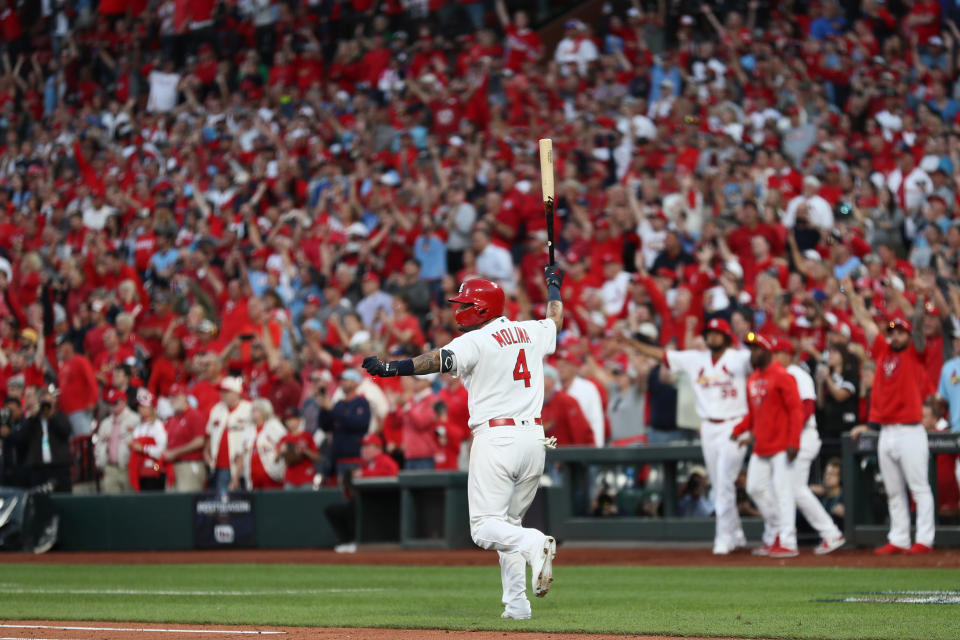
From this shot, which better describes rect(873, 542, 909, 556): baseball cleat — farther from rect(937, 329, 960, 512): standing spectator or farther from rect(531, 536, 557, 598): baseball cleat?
rect(531, 536, 557, 598): baseball cleat

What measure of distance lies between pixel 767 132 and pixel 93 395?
955 cm

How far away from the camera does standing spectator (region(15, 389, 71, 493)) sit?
18.6m

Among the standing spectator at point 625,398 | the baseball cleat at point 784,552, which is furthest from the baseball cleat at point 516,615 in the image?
the standing spectator at point 625,398

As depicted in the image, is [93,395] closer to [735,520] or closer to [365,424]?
[365,424]

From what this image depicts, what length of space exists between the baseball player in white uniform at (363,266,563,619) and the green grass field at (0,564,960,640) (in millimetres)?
463

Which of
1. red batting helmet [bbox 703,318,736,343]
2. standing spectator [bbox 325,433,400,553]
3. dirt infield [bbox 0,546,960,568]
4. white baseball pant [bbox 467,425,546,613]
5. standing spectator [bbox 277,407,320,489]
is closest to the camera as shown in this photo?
white baseball pant [bbox 467,425,546,613]

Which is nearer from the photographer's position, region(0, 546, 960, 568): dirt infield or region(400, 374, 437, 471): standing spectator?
region(0, 546, 960, 568): dirt infield

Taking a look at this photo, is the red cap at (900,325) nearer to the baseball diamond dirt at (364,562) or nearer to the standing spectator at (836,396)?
the standing spectator at (836,396)

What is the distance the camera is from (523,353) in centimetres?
848

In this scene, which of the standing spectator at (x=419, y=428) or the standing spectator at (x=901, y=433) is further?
the standing spectator at (x=419, y=428)

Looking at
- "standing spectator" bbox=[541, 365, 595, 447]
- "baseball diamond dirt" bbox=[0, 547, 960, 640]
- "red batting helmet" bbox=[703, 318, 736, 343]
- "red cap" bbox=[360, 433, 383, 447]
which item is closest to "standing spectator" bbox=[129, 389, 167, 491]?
"baseball diamond dirt" bbox=[0, 547, 960, 640]

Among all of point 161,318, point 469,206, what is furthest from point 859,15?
point 161,318

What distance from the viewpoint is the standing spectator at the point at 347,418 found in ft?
55.2

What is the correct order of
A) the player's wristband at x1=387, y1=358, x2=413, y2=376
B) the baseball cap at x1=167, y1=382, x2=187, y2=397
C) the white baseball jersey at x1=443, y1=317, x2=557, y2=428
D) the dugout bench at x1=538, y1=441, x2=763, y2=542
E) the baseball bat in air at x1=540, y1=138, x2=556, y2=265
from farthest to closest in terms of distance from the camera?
the baseball cap at x1=167, y1=382, x2=187, y2=397 → the dugout bench at x1=538, y1=441, x2=763, y2=542 → the baseball bat in air at x1=540, y1=138, x2=556, y2=265 → the white baseball jersey at x1=443, y1=317, x2=557, y2=428 → the player's wristband at x1=387, y1=358, x2=413, y2=376
